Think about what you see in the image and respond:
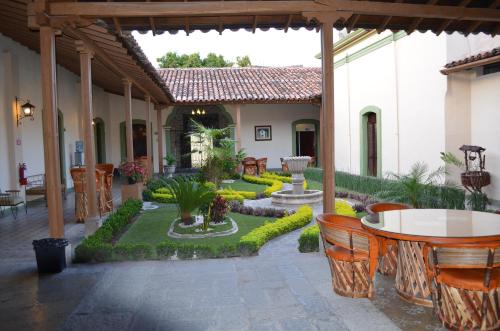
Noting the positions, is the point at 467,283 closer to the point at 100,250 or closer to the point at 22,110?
the point at 100,250

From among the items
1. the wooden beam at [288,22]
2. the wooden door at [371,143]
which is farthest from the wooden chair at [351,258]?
the wooden door at [371,143]

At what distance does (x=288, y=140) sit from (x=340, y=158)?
16.9 ft

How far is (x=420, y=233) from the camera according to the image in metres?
3.56

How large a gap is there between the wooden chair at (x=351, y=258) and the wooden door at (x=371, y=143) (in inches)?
379

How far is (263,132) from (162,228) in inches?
504

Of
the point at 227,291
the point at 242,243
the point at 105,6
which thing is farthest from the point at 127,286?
the point at 105,6

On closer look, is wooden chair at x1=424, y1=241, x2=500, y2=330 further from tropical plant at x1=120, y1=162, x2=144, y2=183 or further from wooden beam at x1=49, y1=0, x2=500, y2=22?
tropical plant at x1=120, y1=162, x2=144, y2=183

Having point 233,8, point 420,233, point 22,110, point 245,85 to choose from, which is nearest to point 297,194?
point 233,8

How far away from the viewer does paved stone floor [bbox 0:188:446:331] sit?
12.1 feet

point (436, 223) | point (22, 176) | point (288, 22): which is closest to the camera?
point (436, 223)

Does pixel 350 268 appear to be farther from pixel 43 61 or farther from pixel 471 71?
pixel 471 71

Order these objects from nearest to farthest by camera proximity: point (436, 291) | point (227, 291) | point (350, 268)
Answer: point (436, 291) → point (350, 268) → point (227, 291)

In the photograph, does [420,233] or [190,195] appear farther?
[190,195]

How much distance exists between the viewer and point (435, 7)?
18.6ft
